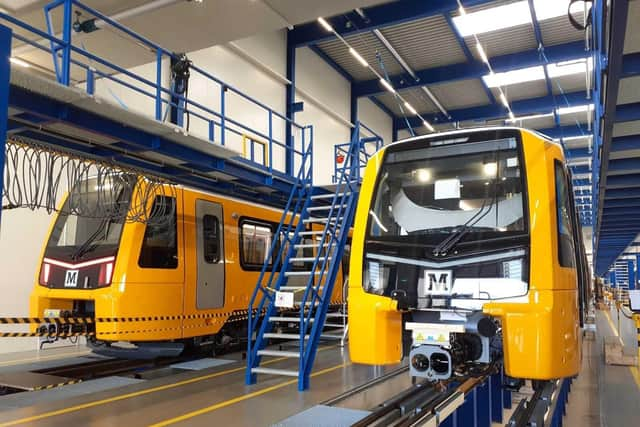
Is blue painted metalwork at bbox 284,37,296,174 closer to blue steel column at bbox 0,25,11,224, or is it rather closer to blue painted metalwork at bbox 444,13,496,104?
blue painted metalwork at bbox 444,13,496,104

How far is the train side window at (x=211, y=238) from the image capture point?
854 centimetres

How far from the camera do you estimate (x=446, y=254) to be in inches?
179

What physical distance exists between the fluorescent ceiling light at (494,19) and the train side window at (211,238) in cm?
933

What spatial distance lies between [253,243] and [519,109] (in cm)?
1386

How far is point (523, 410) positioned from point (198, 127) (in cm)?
981

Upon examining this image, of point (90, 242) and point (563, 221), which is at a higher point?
point (563, 221)

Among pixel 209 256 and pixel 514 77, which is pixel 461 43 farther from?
pixel 209 256

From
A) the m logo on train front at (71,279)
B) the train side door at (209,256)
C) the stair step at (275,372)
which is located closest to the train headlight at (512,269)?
the stair step at (275,372)

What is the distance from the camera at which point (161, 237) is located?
7828 mm

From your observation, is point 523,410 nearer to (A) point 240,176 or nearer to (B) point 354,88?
(A) point 240,176

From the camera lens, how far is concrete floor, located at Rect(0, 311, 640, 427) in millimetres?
5461

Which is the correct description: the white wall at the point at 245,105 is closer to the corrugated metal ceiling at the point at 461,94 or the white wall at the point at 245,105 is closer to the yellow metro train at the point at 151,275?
the yellow metro train at the point at 151,275

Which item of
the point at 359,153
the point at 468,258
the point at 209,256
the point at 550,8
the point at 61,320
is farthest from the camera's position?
the point at 550,8

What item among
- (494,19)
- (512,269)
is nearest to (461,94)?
(494,19)
